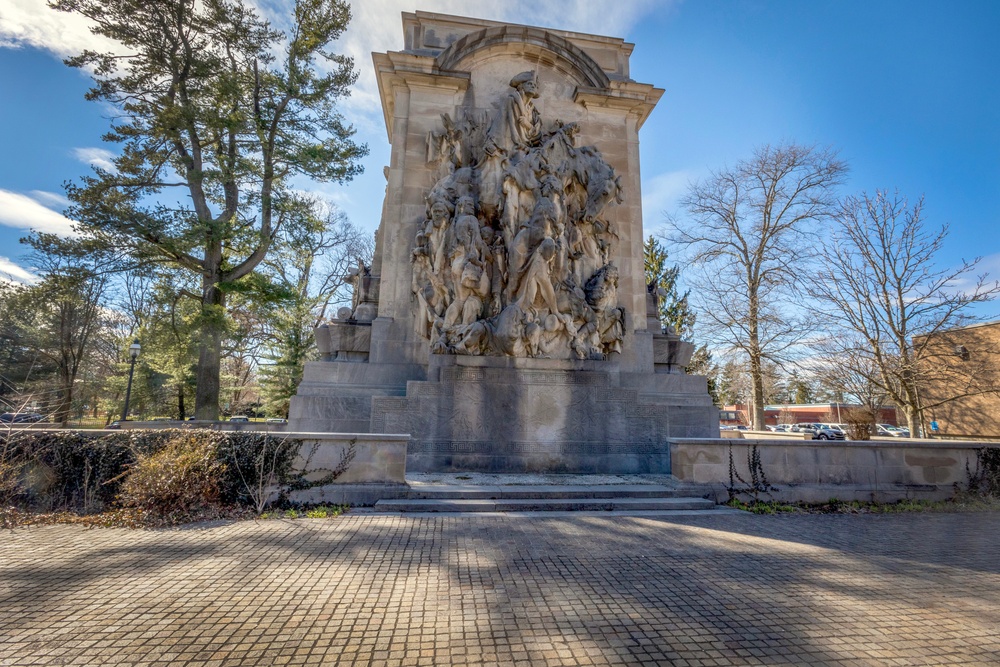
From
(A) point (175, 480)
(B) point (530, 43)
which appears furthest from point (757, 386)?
(A) point (175, 480)

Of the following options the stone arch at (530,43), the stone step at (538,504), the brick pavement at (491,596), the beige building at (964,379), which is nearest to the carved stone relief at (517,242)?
the stone arch at (530,43)

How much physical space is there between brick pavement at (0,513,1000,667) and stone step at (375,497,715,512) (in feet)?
2.71

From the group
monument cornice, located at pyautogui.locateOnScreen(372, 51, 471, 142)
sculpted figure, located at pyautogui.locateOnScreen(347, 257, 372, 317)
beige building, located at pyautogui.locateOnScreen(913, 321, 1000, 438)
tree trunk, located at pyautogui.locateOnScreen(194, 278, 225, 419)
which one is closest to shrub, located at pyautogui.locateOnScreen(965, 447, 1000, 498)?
beige building, located at pyautogui.locateOnScreen(913, 321, 1000, 438)

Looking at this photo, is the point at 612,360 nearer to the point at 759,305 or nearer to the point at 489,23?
the point at 489,23

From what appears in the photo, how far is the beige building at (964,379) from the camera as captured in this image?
18562mm

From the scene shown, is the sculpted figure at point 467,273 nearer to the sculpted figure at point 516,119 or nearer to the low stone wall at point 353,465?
the sculpted figure at point 516,119

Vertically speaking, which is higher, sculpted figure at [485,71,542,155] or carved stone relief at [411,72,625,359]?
sculpted figure at [485,71,542,155]

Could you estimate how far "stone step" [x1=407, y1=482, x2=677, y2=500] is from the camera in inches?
270

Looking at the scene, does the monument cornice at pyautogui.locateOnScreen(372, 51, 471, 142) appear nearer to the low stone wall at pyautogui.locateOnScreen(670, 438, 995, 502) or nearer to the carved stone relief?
the carved stone relief

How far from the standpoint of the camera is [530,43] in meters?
12.8

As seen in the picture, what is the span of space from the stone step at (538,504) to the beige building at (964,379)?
702 inches

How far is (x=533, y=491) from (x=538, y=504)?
11.8 inches

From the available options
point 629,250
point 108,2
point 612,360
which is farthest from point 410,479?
point 108,2

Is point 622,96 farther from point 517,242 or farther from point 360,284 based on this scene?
point 360,284
